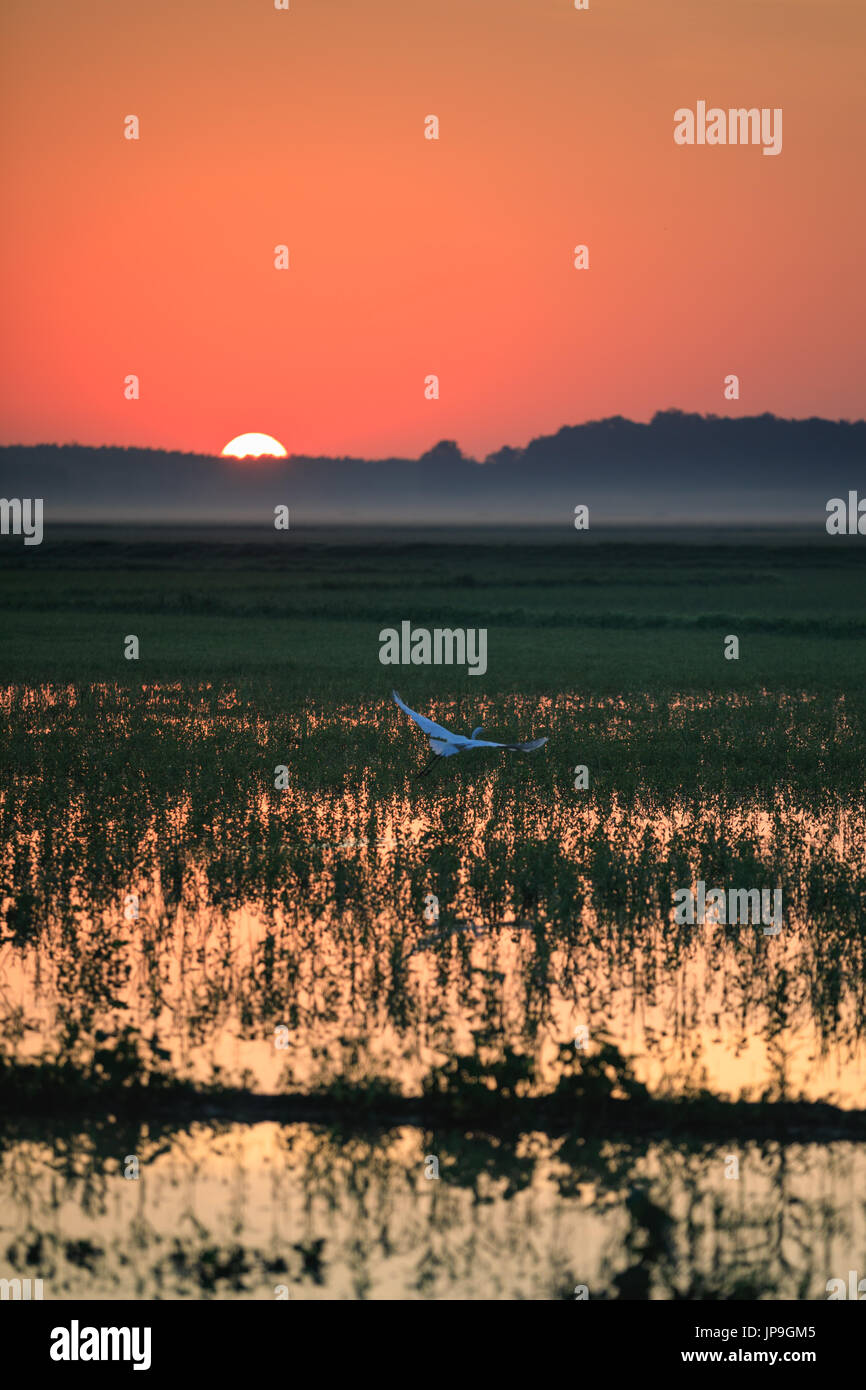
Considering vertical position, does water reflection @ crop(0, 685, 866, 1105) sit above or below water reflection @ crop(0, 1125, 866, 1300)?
above

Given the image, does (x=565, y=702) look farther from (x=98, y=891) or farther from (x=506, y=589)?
(x=506, y=589)

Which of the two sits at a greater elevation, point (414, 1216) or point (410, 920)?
point (410, 920)

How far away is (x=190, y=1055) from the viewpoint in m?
6.07

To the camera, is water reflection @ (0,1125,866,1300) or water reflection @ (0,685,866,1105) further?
water reflection @ (0,685,866,1105)

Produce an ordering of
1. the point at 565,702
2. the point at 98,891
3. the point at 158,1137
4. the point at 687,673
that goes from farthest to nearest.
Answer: the point at 687,673 → the point at 565,702 → the point at 98,891 → the point at 158,1137

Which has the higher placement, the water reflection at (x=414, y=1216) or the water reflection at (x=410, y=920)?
the water reflection at (x=410, y=920)

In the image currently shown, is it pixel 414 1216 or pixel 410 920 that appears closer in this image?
pixel 414 1216

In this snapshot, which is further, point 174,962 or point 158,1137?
point 174,962

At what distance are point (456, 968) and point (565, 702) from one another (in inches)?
473

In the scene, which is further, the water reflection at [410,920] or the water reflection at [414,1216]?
the water reflection at [410,920]
